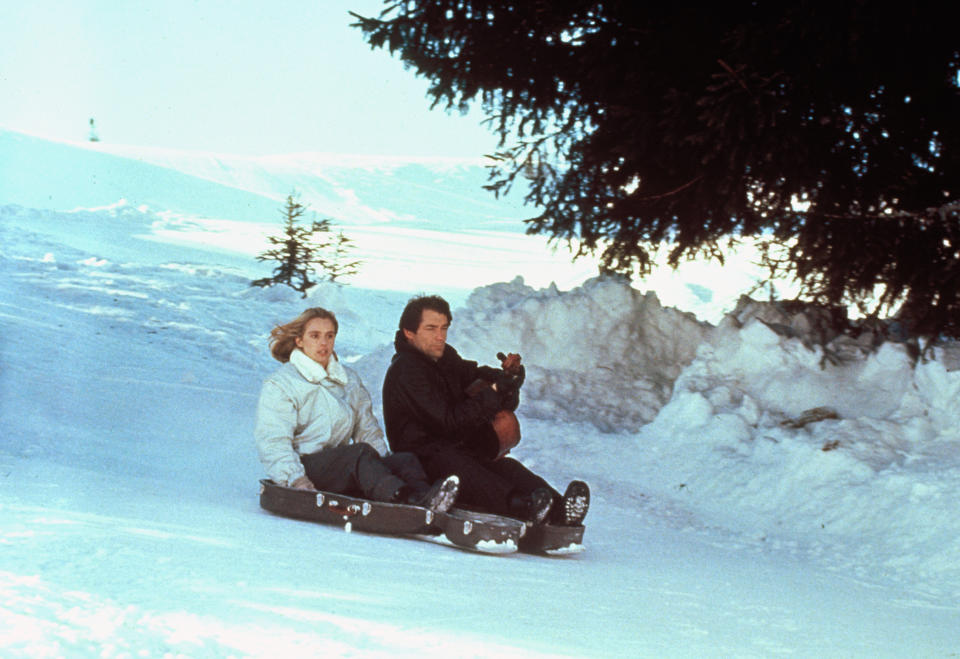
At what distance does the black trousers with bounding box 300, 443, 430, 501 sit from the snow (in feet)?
0.91

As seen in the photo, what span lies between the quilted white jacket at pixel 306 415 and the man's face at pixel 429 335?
0.39 m

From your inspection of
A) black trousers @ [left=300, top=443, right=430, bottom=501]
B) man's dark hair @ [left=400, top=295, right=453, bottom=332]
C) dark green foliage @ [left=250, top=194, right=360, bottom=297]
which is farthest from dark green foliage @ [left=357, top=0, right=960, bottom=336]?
dark green foliage @ [left=250, top=194, right=360, bottom=297]

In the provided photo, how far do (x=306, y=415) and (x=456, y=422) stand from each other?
79 cm

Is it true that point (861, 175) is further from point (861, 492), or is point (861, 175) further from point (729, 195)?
point (861, 492)

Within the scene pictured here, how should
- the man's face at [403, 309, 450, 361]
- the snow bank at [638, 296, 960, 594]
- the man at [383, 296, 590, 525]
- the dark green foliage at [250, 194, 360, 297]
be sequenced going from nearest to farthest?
1. the man at [383, 296, 590, 525]
2. the man's face at [403, 309, 450, 361]
3. the snow bank at [638, 296, 960, 594]
4. the dark green foliage at [250, 194, 360, 297]

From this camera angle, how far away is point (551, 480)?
332 inches

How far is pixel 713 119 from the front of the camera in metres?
8.20

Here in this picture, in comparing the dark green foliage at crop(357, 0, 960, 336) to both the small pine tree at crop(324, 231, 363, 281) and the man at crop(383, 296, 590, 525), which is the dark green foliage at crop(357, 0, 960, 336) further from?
the small pine tree at crop(324, 231, 363, 281)

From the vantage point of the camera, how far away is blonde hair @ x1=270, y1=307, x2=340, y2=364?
232 inches

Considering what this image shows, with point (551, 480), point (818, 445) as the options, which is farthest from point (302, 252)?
point (818, 445)

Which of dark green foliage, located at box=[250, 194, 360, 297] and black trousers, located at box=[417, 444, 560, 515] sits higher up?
dark green foliage, located at box=[250, 194, 360, 297]

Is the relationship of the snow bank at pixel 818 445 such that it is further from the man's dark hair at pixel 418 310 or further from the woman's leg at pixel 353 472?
the woman's leg at pixel 353 472

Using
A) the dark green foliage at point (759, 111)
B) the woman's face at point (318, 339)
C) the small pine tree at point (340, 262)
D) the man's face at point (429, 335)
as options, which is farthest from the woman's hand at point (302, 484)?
the small pine tree at point (340, 262)

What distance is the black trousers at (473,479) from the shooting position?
18.7 feet
